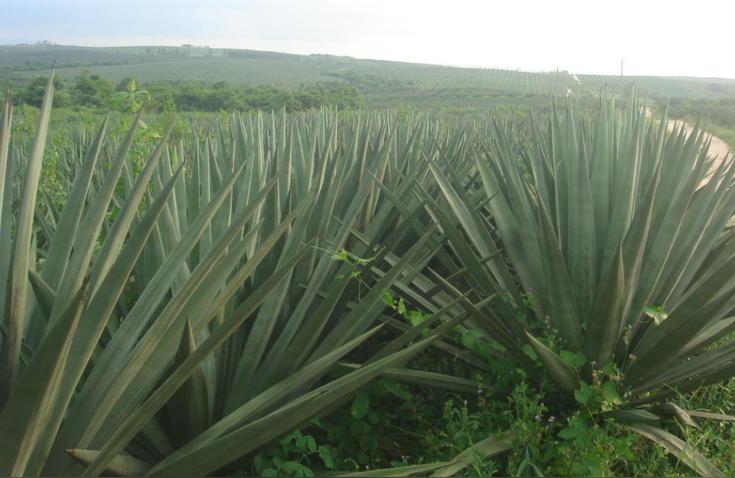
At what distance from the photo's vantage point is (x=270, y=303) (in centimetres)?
195

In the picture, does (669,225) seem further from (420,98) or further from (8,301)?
(420,98)

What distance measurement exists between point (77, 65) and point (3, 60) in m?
7.32

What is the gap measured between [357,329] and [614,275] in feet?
2.61

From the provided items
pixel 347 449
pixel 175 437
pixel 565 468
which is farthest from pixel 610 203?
pixel 175 437

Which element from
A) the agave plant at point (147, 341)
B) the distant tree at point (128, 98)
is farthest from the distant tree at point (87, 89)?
the agave plant at point (147, 341)

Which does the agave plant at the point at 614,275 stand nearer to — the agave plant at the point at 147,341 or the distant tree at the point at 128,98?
the agave plant at the point at 147,341

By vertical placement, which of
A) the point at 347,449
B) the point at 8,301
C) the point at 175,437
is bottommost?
the point at 347,449

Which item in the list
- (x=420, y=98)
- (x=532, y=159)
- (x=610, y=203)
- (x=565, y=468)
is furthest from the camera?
(x=420, y=98)

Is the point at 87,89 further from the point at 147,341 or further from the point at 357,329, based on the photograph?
the point at 147,341

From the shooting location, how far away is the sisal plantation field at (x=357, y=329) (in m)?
1.31

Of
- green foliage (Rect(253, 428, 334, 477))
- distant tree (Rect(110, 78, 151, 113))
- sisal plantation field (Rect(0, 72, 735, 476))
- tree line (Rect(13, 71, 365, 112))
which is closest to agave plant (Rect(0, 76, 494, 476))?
sisal plantation field (Rect(0, 72, 735, 476))

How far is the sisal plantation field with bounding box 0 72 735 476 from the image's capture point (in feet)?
4.31

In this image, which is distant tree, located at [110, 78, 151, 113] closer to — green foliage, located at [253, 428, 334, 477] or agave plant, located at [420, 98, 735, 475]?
agave plant, located at [420, 98, 735, 475]

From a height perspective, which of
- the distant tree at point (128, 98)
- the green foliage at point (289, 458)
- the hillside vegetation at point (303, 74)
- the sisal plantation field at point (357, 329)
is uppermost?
the hillside vegetation at point (303, 74)
